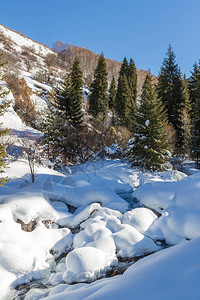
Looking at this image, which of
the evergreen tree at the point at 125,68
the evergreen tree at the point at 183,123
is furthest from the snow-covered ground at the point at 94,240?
the evergreen tree at the point at 125,68

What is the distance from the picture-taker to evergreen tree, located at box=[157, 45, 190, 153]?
65.6 feet

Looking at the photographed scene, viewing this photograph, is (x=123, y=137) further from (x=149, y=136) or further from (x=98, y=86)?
(x=98, y=86)

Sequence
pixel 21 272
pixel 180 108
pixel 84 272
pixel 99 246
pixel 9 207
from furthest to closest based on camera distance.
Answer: pixel 180 108, pixel 9 207, pixel 99 246, pixel 21 272, pixel 84 272

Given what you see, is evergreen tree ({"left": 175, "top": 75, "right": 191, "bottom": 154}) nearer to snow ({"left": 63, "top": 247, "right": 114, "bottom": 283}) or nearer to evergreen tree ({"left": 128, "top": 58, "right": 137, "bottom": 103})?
evergreen tree ({"left": 128, "top": 58, "right": 137, "bottom": 103})

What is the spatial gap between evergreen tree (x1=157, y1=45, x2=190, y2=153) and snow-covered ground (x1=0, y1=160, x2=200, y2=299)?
13680mm

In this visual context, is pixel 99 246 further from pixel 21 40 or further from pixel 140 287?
pixel 21 40

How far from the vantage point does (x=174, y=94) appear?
2175cm

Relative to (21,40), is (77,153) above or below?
below

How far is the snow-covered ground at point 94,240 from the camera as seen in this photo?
2174 mm

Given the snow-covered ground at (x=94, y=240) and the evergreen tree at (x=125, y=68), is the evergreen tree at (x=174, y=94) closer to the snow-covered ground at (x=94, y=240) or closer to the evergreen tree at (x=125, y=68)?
the evergreen tree at (x=125, y=68)

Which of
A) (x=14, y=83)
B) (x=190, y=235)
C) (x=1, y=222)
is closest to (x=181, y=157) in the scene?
(x=190, y=235)

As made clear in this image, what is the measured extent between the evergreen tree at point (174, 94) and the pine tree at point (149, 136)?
725 centimetres

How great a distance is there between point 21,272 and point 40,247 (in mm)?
850

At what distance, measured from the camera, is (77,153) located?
1530cm
